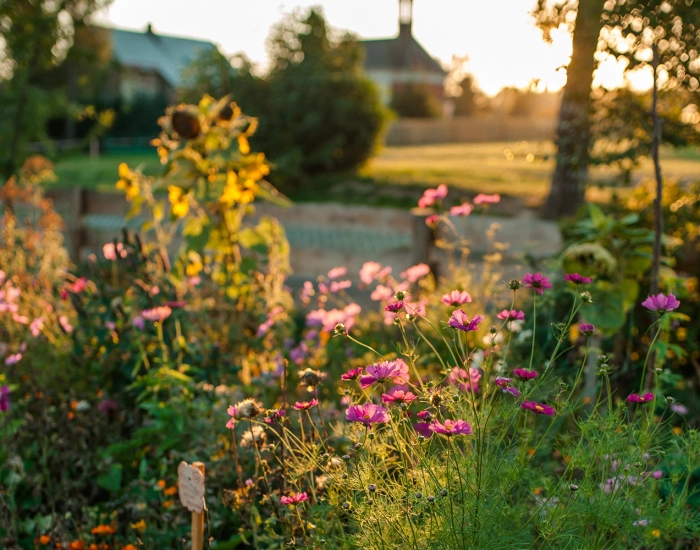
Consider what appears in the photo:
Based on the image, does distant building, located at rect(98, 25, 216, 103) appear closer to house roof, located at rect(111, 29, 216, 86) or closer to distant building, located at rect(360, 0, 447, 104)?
house roof, located at rect(111, 29, 216, 86)

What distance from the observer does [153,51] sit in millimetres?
58812

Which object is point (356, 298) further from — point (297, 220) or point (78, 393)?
point (78, 393)

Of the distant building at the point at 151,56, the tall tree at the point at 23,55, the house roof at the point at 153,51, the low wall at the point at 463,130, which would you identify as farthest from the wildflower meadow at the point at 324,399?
the house roof at the point at 153,51

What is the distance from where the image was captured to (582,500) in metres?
1.96

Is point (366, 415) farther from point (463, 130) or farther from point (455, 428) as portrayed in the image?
point (463, 130)

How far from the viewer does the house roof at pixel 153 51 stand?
56.3m

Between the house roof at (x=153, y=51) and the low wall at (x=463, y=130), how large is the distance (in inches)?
907

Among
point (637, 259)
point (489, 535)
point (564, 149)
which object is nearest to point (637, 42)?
point (637, 259)

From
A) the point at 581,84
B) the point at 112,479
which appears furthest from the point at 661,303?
the point at 581,84

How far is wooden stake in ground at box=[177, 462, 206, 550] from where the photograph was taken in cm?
192

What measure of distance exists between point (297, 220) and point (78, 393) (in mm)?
4138

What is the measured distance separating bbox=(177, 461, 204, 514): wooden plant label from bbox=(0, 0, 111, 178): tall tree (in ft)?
23.3

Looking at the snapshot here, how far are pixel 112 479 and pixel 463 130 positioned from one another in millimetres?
39804

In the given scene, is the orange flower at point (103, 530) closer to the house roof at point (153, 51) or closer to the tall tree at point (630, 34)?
the tall tree at point (630, 34)
